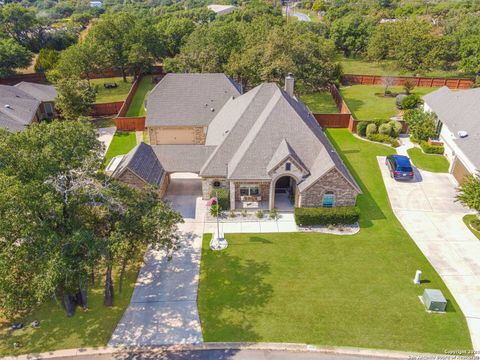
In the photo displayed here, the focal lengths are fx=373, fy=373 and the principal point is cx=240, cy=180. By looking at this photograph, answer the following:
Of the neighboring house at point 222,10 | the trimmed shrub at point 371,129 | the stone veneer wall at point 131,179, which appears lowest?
the stone veneer wall at point 131,179

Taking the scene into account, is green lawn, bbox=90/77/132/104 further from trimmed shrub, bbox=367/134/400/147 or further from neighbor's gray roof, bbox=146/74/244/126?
trimmed shrub, bbox=367/134/400/147

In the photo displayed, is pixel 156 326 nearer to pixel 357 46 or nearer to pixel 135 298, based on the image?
pixel 135 298

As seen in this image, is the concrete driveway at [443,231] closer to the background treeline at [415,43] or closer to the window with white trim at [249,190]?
the window with white trim at [249,190]

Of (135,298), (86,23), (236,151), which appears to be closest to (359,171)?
(236,151)

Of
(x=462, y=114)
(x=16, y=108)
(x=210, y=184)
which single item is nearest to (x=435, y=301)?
(x=210, y=184)

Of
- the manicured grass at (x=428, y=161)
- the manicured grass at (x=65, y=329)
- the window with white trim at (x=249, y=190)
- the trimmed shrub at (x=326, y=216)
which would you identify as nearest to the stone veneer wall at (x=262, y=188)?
the window with white trim at (x=249, y=190)

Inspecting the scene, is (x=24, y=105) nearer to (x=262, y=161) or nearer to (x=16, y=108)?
(x=16, y=108)
